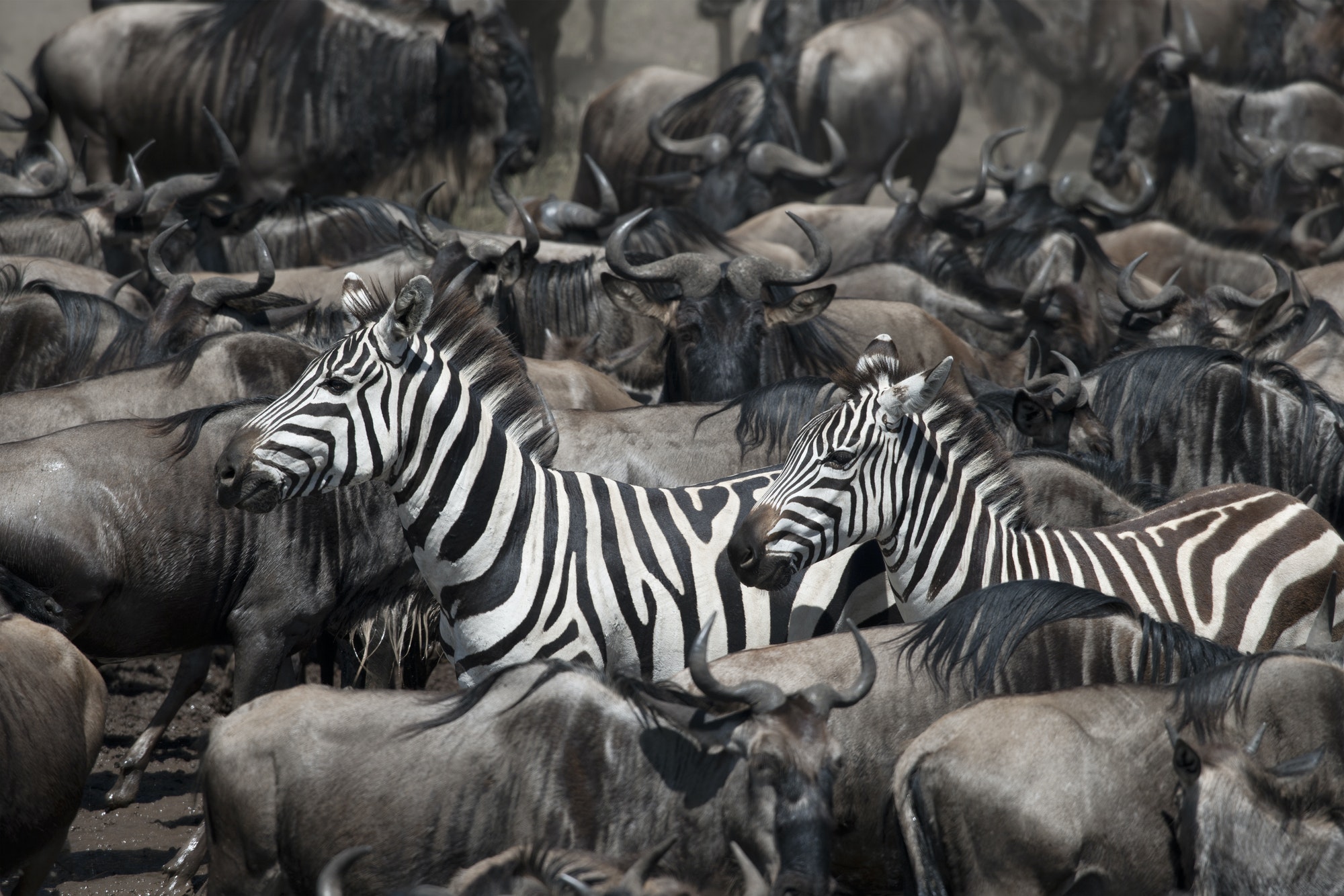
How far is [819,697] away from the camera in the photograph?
12.7 ft

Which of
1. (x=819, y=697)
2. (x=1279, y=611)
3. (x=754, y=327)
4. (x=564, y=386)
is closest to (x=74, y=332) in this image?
(x=564, y=386)

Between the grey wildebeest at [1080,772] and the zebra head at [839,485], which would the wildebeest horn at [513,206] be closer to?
the zebra head at [839,485]

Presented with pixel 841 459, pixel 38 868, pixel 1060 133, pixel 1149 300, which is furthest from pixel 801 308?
pixel 1060 133

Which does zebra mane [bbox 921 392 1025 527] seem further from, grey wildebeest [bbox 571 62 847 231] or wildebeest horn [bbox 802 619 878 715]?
grey wildebeest [bbox 571 62 847 231]

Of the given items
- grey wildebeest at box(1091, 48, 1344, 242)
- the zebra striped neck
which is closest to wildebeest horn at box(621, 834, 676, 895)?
the zebra striped neck

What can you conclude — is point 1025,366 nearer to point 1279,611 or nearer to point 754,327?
point 754,327

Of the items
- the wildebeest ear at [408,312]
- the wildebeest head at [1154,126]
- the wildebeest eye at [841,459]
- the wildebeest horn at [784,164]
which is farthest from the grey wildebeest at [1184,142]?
the wildebeest ear at [408,312]

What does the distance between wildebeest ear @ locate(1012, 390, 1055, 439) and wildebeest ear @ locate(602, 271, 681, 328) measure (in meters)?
1.91

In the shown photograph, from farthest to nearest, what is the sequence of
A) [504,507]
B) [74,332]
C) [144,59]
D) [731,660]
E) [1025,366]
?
[144,59] → [1025,366] → [74,332] → [504,507] → [731,660]

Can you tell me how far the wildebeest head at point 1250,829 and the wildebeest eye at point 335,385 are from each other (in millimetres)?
→ 2611

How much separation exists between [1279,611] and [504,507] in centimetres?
265

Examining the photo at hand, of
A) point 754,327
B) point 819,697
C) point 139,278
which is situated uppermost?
point 819,697

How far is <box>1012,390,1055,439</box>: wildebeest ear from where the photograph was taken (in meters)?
6.51

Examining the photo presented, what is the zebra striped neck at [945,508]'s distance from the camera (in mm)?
4996
